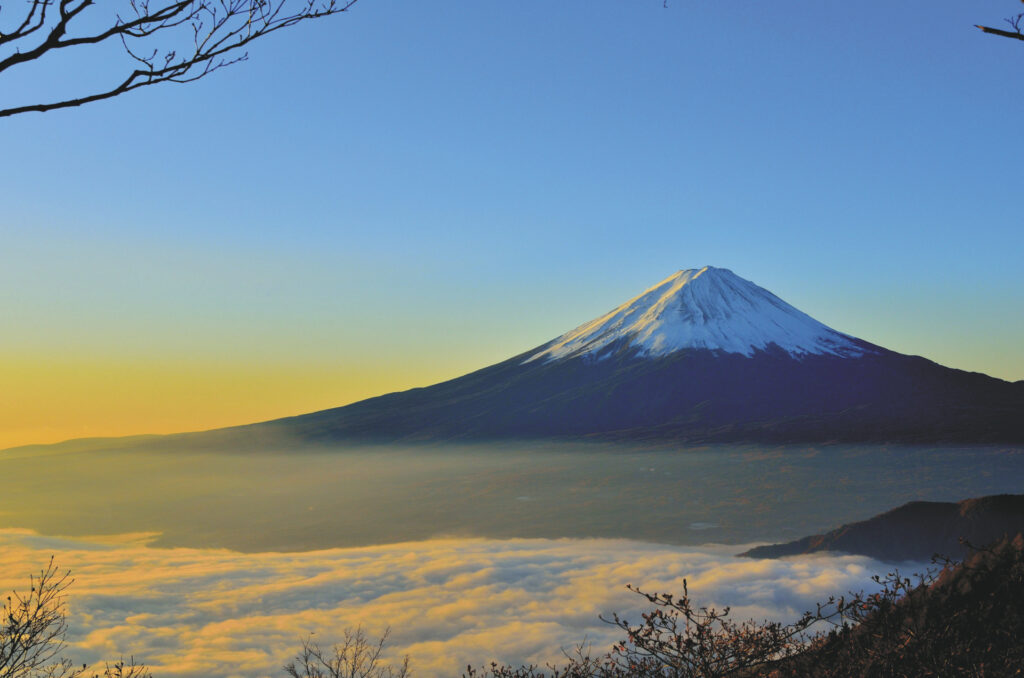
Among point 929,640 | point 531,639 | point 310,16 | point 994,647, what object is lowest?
point 531,639

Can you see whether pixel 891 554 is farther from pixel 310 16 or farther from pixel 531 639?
pixel 310 16

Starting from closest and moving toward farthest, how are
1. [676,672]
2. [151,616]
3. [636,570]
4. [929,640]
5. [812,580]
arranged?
1. [676,672]
2. [929,640]
3. [812,580]
4. [151,616]
5. [636,570]

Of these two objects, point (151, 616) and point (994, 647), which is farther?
point (151, 616)

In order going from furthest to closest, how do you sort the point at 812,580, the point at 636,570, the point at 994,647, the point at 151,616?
1. the point at 636,570
2. the point at 151,616
3. the point at 812,580
4. the point at 994,647

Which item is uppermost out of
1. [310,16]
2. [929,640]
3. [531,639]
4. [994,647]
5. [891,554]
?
[310,16]

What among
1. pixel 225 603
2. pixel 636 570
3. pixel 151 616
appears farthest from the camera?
pixel 636 570

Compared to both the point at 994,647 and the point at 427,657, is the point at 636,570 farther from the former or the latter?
the point at 994,647

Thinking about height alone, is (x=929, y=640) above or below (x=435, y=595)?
above

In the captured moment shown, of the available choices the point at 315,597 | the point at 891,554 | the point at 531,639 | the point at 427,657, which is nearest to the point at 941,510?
the point at 891,554

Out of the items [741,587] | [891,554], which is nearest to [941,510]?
[891,554]
